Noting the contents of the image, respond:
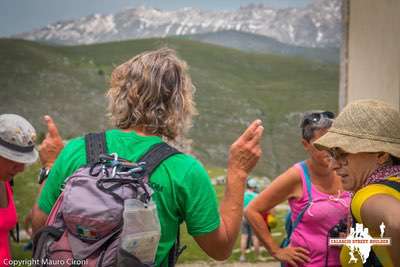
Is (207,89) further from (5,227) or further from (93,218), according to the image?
(93,218)

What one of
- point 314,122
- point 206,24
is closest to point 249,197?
point 206,24

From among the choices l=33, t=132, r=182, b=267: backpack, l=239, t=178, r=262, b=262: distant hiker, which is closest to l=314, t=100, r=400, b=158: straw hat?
l=33, t=132, r=182, b=267: backpack

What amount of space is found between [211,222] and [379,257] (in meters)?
0.51

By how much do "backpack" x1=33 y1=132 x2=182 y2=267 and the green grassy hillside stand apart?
17.7ft

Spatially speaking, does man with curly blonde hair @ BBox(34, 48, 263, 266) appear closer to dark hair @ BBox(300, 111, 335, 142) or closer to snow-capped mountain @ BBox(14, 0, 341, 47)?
dark hair @ BBox(300, 111, 335, 142)

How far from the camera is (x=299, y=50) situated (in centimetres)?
870

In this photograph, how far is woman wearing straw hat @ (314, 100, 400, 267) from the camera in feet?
5.02

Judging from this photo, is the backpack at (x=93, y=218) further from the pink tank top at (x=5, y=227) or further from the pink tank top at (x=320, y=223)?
the pink tank top at (x=320, y=223)

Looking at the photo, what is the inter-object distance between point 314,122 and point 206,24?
577 cm

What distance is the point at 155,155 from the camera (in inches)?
65.9

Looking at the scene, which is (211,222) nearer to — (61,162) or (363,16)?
(61,162)

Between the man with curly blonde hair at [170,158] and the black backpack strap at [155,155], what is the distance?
0.05ft

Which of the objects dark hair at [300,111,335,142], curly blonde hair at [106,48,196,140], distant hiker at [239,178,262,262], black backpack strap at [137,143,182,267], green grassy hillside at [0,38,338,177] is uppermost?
curly blonde hair at [106,48,196,140]

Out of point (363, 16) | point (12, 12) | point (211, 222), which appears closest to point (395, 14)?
point (363, 16)
